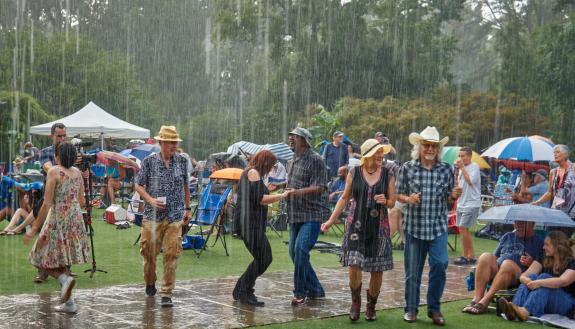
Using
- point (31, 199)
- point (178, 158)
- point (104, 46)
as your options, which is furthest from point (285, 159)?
point (104, 46)

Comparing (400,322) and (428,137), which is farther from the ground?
(428,137)

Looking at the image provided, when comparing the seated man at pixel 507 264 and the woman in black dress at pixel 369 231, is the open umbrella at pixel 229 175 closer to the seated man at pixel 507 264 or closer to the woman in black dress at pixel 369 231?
the woman in black dress at pixel 369 231

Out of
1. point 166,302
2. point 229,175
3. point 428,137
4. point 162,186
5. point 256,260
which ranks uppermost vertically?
point 428,137

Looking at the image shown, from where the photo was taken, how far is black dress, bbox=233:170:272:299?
317 inches

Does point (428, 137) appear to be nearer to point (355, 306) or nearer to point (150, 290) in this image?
point (355, 306)

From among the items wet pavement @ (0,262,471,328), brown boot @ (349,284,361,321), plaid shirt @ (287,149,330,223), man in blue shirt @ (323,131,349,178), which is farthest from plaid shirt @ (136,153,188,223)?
man in blue shirt @ (323,131,349,178)

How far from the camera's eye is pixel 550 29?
2970cm

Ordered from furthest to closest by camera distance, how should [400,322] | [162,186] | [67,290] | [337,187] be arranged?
[337,187] < [162,186] < [400,322] < [67,290]

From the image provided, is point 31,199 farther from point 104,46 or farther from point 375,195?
point 104,46

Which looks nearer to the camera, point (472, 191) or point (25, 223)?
point (472, 191)

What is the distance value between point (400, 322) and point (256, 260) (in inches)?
62.6

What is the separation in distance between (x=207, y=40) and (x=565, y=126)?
122ft

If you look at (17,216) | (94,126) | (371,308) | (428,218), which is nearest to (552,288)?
(428,218)

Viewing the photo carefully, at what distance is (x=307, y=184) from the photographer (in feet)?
27.2
